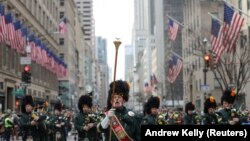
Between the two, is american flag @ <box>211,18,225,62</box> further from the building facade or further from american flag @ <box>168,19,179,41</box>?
the building facade

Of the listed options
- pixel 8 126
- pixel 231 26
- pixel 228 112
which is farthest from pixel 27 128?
pixel 231 26

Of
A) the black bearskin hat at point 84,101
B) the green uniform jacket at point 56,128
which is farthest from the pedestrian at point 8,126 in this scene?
the black bearskin hat at point 84,101

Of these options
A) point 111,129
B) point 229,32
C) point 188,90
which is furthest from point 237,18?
point 188,90

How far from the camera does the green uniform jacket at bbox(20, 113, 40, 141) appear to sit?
15031mm

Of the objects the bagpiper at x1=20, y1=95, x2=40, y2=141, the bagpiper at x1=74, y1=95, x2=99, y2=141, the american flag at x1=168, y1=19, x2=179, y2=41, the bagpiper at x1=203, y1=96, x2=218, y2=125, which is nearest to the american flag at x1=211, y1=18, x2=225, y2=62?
the american flag at x1=168, y1=19, x2=179, y2=41

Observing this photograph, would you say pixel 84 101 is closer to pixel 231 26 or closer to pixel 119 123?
pixel 119 123

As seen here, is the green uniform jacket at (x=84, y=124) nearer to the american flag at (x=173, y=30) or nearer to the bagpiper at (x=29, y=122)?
the bagpiper at (x=29, y=122)

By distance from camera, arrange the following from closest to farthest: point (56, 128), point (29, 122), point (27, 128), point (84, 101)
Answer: point (84, 101) → point (29, 122) → point (27, 128) → point (56, 128)

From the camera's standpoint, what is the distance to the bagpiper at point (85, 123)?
43.7ft

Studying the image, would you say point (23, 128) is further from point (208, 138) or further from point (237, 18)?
point (237, 18)

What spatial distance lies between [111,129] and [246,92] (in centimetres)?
4541

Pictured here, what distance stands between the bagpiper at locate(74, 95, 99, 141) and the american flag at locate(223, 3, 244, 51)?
57.6 ft

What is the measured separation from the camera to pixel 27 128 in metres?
15.3

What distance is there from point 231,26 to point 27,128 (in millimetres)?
17820
